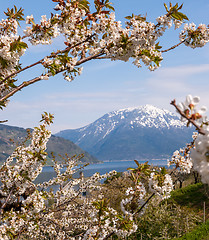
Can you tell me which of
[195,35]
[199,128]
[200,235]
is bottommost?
[200,235]

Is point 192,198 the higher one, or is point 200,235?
point 192,198

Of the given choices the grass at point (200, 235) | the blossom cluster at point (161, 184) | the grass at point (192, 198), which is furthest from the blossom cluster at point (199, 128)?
the grass at point (192, 198)

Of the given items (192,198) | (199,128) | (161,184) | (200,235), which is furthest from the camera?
(192,198)

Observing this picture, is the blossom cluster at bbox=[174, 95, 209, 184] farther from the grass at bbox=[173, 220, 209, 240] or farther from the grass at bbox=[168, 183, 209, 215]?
the grass at bbox=[168, 183, 209, 215]

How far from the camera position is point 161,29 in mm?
2814

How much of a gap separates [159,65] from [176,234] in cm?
1022

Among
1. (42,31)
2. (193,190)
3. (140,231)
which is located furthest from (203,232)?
(42,31)

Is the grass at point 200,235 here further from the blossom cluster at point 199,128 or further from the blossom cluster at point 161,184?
the blossom cluster at point 199,128

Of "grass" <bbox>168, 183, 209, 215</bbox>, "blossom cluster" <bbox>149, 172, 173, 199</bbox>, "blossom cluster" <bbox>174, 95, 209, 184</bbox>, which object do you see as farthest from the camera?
"grass" <bbox>168, 183, 209, 215</bbox>

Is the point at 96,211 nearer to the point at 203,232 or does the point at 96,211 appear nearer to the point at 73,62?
the point at 73,62

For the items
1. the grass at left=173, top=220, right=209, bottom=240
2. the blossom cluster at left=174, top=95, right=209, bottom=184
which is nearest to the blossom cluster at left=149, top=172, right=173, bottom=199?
the blossom cluster at left=174, top=95, right=209, bottom=184

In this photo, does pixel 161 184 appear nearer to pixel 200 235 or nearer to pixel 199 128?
pixel 199 128

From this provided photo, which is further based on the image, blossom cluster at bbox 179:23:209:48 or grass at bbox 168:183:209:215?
grass at bbox 168:183:209:215

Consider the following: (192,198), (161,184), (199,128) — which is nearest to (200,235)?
(192,198)
